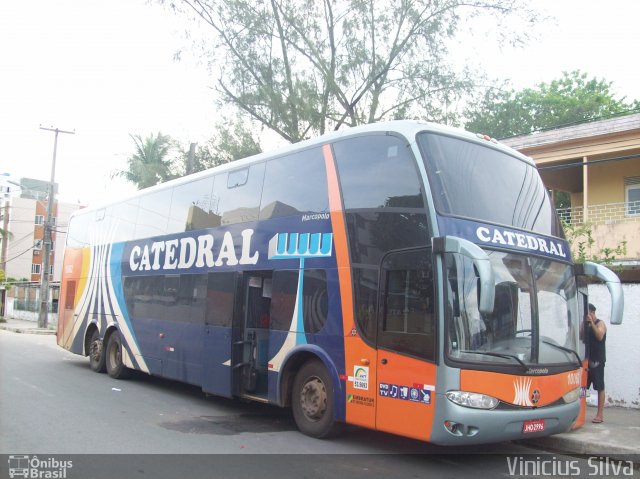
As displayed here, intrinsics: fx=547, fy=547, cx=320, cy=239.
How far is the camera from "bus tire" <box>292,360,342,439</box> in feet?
23.4

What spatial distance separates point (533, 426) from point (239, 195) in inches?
226

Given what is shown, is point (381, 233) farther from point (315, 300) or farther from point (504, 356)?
point (504, 356)

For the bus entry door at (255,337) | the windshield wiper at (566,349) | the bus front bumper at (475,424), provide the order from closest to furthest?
1. the bus front bumper at (475,424)
2. the windshield wiper at (566,349)
3. the bus entry door at (255,337)

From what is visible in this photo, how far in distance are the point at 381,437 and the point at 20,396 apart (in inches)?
254

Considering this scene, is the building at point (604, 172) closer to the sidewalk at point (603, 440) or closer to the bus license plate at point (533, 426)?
the sidewalk at point (603, 440)

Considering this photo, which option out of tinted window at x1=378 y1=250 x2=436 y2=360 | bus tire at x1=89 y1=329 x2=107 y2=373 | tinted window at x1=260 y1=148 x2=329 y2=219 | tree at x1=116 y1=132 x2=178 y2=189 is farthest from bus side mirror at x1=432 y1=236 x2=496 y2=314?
tree at x1=116 y1=132 x2=178 y2=189

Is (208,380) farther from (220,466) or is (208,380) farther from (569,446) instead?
(569,446)

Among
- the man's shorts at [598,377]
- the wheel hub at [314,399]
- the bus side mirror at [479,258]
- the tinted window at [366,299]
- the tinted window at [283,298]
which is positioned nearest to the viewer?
the bus side mirror at [479,258]

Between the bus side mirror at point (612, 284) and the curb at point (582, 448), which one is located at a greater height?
the bus side mirror at point (612, 284)

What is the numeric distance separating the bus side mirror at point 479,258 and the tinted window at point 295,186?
2.13 meters

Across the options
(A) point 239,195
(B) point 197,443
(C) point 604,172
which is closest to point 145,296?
(A) point 239,195

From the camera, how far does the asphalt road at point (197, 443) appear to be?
5.93 m

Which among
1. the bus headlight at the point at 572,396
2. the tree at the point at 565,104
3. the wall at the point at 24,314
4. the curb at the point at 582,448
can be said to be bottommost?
the wall at the point at 24,314

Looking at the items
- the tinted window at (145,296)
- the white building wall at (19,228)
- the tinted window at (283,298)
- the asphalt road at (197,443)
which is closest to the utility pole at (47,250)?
the tinted window at (145,296)
